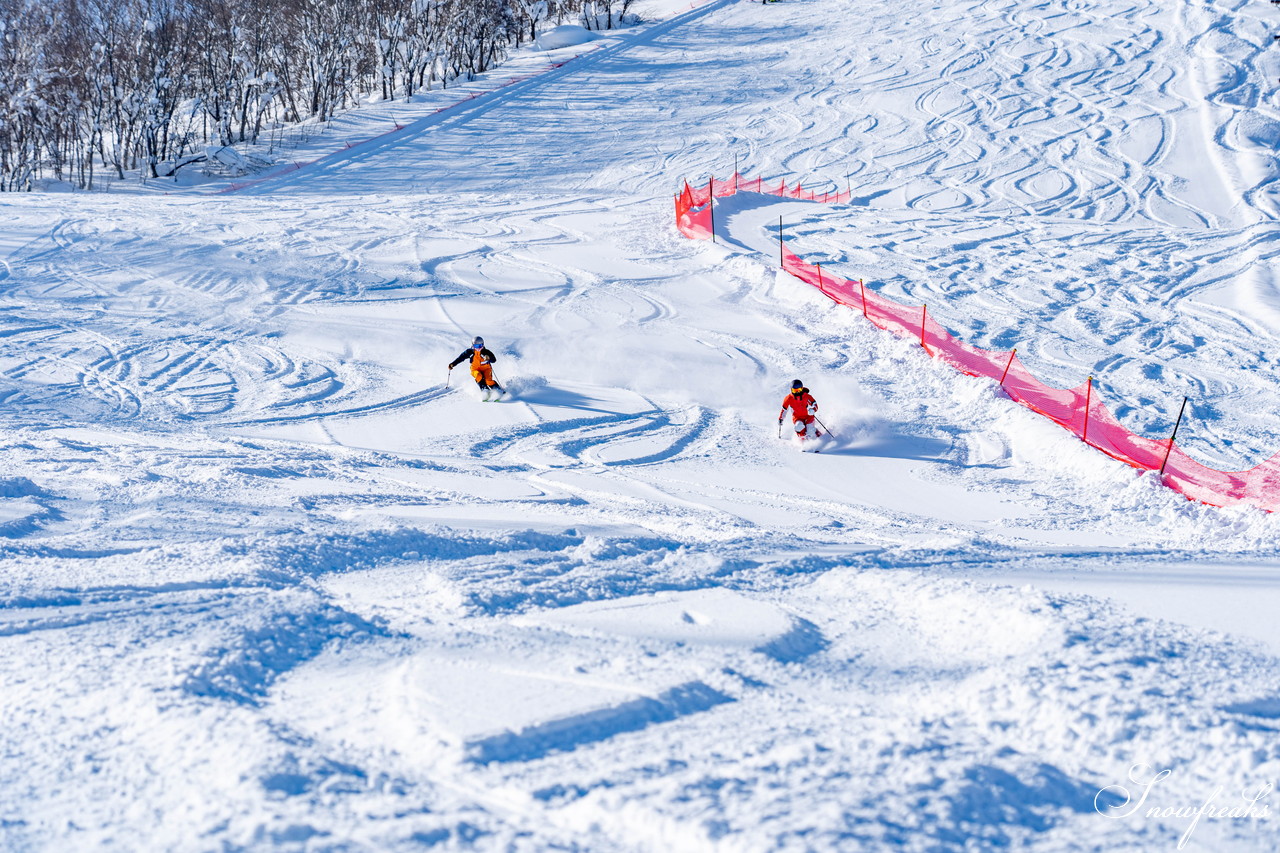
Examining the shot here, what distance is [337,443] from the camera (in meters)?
9.99

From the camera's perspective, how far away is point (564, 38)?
45.9 meters

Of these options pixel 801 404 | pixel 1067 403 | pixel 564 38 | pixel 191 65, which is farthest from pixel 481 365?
pixel 564 38

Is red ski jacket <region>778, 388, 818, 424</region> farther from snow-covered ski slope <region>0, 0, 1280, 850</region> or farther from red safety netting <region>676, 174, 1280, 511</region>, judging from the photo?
red safety netting <region>676, 174, 1280, 511</region>

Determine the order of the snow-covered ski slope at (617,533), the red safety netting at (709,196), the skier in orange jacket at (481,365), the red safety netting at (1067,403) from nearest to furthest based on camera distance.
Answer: the snow-covered ski slope at (617,533), the red safety netting at (1067,403), the skier in orange jacket at (481,365), the red safety netting at (709,196)

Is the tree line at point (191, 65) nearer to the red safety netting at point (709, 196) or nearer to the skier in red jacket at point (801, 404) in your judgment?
the red safety netting at point (709, 196)

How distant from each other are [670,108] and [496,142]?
7075 mm

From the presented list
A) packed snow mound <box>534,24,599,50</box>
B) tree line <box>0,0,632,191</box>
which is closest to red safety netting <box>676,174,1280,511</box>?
tree line <box>0,0,632,191</box>

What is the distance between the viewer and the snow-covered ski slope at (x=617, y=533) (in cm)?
352

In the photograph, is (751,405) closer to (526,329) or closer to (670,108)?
(526,329)

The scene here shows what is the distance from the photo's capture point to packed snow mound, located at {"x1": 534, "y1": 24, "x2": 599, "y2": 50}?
150 feet

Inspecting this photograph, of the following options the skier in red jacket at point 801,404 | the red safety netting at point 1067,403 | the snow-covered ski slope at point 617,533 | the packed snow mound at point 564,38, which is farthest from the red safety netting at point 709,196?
the packed snow mound at point 564,38

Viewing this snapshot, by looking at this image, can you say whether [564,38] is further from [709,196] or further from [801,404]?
[801,404]

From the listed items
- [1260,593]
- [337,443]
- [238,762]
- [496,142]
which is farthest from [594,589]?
[496,142]

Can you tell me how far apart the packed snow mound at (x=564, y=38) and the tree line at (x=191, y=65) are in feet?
5.66
